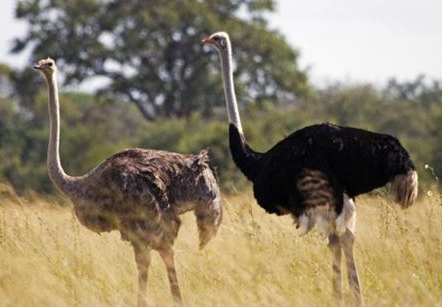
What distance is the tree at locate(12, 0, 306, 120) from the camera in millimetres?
30297

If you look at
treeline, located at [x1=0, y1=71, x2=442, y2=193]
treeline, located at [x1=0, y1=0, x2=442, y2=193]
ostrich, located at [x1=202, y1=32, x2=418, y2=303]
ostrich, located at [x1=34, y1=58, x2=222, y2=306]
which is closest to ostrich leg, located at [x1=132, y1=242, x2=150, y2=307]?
ostrich, located at [x1=34, y1=58, x2=222, y2=306]

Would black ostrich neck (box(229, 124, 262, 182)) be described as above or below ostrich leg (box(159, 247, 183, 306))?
above

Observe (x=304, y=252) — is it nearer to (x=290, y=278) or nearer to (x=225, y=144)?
(x=290, y=278)

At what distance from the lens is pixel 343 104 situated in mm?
32469

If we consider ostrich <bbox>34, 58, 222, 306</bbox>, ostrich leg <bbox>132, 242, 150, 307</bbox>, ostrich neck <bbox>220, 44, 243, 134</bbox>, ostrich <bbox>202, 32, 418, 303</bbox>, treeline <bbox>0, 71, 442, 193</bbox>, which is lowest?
ostrich leg <bbox>132, 242, 150, 307</bbox>

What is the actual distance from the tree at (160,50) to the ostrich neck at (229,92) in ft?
75.4

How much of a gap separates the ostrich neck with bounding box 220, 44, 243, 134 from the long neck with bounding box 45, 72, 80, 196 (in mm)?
971

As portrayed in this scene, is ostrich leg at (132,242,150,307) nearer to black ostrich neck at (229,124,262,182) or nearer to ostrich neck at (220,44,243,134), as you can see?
black ostrich neck at (229,124,262,182)

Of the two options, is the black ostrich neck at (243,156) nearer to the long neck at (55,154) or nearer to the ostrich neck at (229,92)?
the ostrich neck at (229,92)

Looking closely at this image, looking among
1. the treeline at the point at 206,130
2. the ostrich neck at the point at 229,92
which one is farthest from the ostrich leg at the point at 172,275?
the treeline at the point at 206,130

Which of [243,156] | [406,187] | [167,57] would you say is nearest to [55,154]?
[243,156]

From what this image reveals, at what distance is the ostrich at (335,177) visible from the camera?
17.5 feet

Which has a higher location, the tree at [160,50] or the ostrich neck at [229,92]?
the tree at [160,50]

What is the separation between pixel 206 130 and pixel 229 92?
56.3ft
